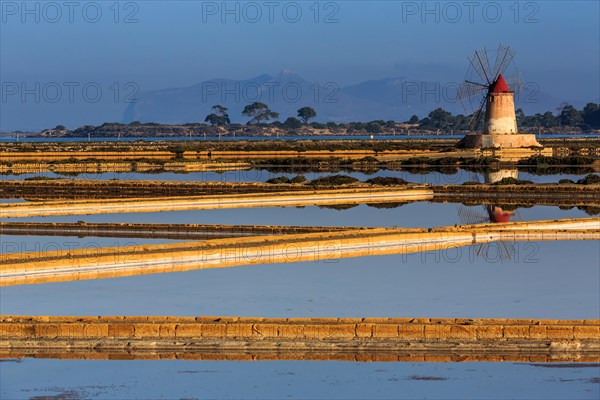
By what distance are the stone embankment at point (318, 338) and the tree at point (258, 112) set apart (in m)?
182

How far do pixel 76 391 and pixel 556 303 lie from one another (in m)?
5.99

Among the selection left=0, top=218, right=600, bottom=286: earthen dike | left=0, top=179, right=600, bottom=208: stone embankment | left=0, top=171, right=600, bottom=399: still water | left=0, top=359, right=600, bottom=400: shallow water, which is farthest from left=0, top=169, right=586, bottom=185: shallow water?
left=0, top=359, right=600, bottom=400: shallow water

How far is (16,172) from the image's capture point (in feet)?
143

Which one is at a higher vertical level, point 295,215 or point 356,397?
point 295,215

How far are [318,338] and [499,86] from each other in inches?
1847

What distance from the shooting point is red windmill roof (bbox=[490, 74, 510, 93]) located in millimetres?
55444

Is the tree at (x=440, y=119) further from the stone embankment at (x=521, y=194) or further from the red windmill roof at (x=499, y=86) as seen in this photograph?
the stone embankment at (x=521, y=194)

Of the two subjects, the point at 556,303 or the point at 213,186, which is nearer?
the point at 556,303

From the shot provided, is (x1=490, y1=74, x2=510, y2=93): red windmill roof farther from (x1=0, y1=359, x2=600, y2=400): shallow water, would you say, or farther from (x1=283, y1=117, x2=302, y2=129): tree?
(x1=283, y1=117, x2=302, y2=129): tree

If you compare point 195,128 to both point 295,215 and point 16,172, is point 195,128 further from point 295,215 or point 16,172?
point 295,215

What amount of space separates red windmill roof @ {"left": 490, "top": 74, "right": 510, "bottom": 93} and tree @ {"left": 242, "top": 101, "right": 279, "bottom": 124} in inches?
5358

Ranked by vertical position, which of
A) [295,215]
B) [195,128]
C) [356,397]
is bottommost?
[356,397]

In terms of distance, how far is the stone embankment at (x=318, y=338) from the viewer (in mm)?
9766

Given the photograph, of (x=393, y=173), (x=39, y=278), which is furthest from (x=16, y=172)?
(x=39, y=278)
